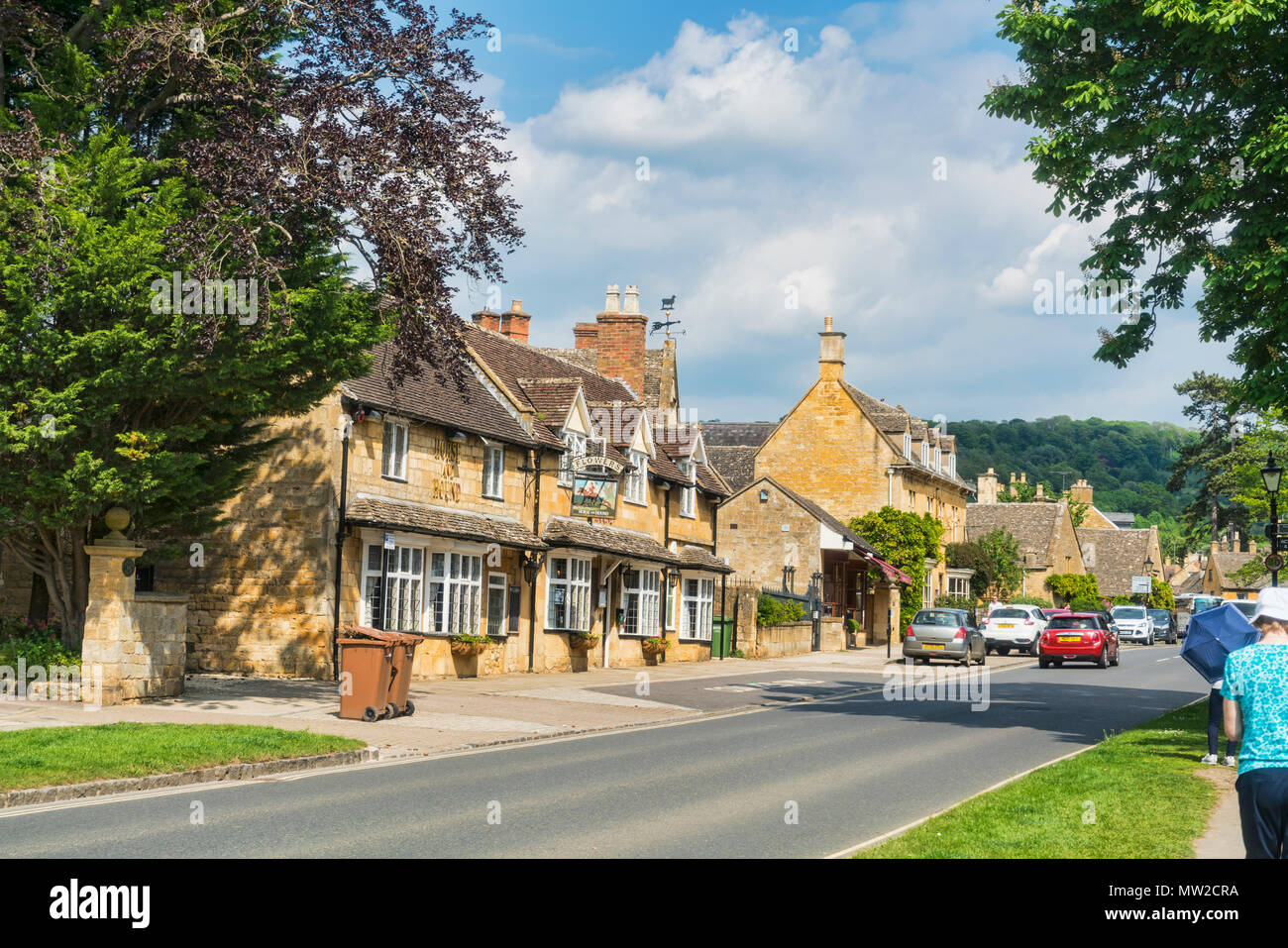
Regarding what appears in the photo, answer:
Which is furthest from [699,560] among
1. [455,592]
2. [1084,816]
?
[1084,816]

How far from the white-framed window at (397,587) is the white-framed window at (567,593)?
17.2 feet

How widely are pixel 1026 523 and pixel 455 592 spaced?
64.6m

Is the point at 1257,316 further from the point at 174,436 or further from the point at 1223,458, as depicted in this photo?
the point at 1223,458

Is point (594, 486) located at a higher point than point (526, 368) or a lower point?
lower

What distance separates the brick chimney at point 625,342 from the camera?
41.7 metres

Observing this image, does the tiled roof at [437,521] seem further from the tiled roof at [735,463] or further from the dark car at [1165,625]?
the dark car at [1165,625]

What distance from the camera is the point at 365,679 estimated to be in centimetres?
1842

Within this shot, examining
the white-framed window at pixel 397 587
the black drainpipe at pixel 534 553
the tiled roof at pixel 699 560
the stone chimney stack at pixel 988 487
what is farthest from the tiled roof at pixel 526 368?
the stone chimney stack at pixel 988 487

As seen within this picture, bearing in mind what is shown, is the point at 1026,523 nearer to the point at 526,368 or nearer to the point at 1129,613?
the point at 1129,613

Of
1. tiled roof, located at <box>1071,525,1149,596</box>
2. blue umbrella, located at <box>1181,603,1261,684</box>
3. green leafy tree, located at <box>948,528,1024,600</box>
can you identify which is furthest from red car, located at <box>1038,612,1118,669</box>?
tiled roof, located at <box>1071,525,1149,596</box>

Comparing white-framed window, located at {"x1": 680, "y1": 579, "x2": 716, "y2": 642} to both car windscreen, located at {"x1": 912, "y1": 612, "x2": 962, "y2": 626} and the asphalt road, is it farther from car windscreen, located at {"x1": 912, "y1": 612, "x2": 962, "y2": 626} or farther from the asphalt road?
the asphalt road

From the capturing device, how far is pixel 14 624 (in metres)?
20.6

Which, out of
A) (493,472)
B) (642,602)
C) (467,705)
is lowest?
(467,705)
